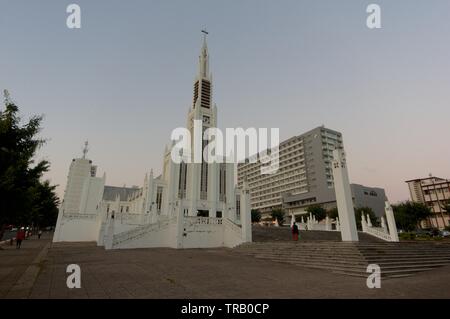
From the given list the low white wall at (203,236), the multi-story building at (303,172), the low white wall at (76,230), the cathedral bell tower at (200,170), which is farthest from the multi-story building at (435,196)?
the low white wall at (76,230)

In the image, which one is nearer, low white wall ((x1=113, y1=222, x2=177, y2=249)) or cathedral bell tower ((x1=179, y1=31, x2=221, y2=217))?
low white wall ((x1=113, y1=222, x2=177, y2=249))

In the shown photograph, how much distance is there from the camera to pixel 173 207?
44.0 meters

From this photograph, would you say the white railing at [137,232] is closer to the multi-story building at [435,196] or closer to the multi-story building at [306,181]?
the multi-story building at [306,181]

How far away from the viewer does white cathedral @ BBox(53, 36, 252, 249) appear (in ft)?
72.9

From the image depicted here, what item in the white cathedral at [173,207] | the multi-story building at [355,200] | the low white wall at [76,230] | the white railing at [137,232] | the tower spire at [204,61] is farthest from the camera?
the multi-story building at [355,200]

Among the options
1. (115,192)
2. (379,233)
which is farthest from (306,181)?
(379,233)

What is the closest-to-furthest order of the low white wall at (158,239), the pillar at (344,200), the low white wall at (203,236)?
1. the pillar at (344,200)
2. the low white wall at (158,239)
3. the low white wall at (203,236)

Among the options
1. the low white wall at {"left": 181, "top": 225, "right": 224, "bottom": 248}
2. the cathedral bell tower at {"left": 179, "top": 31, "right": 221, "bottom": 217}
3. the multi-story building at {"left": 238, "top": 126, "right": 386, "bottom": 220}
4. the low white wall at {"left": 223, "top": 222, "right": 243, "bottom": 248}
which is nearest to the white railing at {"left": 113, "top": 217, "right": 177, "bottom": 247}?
the low white wall at {"left": 181, "top": 225, "right": 224, "bottom": 248}

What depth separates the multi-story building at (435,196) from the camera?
69.6 meters

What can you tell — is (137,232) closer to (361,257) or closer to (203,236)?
(203,236)

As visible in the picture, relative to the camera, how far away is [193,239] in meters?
23.0

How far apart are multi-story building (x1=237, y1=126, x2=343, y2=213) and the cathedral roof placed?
149 ft

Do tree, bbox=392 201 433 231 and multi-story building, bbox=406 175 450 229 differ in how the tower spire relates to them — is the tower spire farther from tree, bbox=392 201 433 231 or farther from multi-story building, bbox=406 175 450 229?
multi-story building, bbox=406 175 450 229
